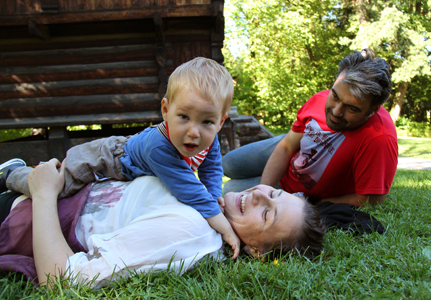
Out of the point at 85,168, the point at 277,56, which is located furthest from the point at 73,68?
the point at 277,56

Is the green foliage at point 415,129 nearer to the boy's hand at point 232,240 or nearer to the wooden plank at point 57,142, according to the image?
the wooden plank at point 57,142

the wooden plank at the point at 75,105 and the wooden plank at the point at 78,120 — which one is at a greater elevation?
the wooden plank at the point at 75,105

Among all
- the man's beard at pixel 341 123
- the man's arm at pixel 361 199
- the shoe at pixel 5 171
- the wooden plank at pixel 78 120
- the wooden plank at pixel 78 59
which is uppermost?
the wooden plank at pixel 78 59

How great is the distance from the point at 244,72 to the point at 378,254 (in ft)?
64.7

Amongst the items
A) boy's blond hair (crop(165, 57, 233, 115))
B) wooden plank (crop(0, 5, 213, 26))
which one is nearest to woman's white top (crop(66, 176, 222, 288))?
boy's blond hair (crop(165, 57, 233, 115))

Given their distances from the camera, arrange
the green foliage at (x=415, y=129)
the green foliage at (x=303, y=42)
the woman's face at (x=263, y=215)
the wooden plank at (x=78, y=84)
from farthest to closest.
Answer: the green foliage at (x=415, y=129), the green foliage at (x=303, y=42), the wooden plank at (x=78, y=84), the woman's face at (x=263, y=215)

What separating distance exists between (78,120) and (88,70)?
3.84 ft

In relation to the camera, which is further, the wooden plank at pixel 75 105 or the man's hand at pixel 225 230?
the wooden plank at pixel 75 105

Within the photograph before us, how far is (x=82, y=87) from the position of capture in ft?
23.2

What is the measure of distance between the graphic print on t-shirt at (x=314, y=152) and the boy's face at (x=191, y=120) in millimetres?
1506

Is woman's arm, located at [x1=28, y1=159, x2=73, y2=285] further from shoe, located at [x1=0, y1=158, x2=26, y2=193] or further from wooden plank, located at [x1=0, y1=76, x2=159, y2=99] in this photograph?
wooden plank, located at [x1=0, y1=76, x2=159, y2=99]

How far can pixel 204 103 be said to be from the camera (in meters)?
1.75

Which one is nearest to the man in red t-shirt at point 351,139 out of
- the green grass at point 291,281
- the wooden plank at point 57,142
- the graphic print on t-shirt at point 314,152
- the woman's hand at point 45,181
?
the graphic print on t-shirt at point 314,152

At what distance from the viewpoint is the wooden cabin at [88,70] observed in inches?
273
